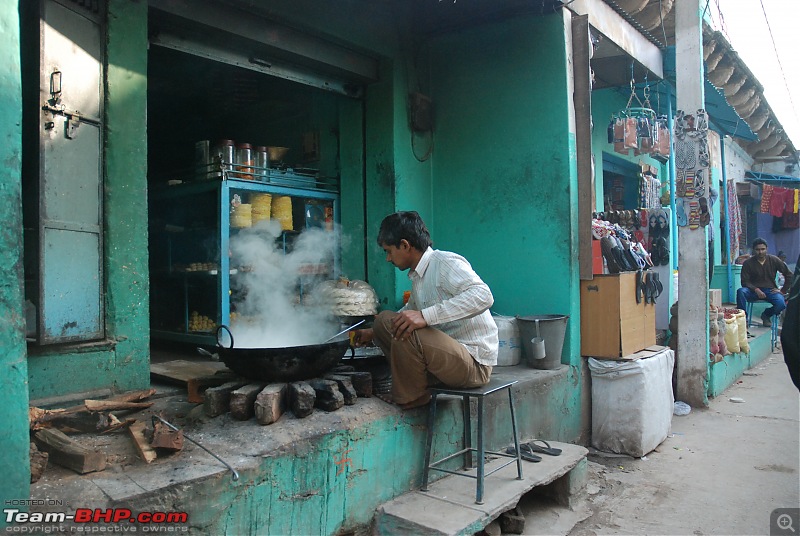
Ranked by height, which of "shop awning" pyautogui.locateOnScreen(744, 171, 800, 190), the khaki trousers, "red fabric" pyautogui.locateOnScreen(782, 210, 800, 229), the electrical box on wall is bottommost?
the khaki trousers

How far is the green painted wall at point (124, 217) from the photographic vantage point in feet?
11.8

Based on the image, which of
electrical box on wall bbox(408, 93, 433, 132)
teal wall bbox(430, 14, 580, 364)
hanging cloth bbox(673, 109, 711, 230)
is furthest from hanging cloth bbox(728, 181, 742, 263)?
electrical box on wall bbox(408, 93, 433, 132)

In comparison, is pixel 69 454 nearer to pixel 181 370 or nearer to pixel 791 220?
pixel 181 370

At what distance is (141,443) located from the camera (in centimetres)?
276

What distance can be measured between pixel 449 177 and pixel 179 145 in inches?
160

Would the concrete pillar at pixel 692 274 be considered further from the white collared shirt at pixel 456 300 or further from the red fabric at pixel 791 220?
the red fabric at pixel 791 220

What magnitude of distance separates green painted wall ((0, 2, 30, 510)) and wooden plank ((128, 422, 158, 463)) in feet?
1.88

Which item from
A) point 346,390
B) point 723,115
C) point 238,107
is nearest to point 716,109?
point 723,115

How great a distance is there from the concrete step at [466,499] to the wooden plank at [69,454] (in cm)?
161

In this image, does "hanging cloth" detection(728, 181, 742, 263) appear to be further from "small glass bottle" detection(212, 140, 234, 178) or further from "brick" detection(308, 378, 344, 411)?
"brick" detection(308, 378, 344, 411)

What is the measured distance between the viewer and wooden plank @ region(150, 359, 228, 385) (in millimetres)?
4246

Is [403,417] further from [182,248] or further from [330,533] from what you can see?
[182,248]

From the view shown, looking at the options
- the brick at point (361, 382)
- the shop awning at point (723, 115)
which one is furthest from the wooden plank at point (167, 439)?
the shop awning at point (723, 115)

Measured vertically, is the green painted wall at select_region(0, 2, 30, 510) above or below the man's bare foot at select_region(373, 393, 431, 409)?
above
